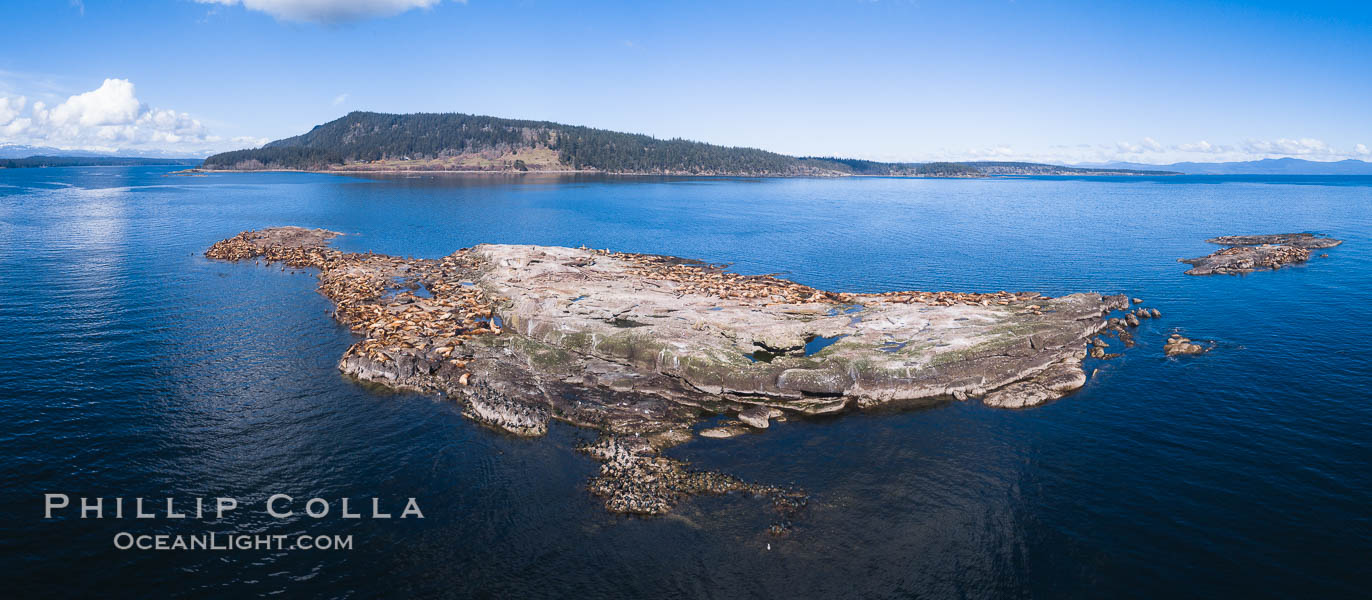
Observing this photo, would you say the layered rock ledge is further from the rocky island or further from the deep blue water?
the rocky island

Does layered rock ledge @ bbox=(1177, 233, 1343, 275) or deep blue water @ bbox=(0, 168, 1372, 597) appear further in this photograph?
layered rock ledge @ bbox=(1177, 233, 1343, 275)

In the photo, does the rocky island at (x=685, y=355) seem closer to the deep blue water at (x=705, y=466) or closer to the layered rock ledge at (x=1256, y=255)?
the deep blue water at (x=705, y=466)

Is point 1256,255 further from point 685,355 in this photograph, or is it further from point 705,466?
point 705,466

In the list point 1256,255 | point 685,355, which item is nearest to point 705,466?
point 685,355

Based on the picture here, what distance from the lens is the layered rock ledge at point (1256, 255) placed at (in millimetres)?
66312

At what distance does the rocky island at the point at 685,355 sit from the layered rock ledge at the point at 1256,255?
1011 inches

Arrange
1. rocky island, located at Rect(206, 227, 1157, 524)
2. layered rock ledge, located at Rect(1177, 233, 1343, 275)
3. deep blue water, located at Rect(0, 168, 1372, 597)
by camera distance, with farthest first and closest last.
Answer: layered rock ledge, located at Rect(1177, 233, 1343, 275) < rocky island, located at Rect(206, 227, 1157, 524) < deep blue water, located at Rect(0, 168, 1372, 597)

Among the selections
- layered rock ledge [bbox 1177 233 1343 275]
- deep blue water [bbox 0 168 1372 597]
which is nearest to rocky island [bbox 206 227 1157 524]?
deep blue water [bbox 0 168 1372 597]

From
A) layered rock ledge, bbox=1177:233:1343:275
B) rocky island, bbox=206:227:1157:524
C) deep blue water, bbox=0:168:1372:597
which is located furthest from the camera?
layered rock ledge, bbox=1177:233:1343:275

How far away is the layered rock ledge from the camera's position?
66312 millimetres

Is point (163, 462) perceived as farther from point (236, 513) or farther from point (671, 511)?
point (671, 511)

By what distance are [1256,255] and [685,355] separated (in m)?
74.9

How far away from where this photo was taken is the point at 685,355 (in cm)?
3459

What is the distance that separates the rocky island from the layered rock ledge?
84.3 feet
